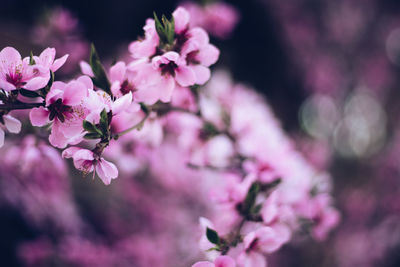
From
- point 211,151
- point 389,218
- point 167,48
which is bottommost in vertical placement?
point 167,48

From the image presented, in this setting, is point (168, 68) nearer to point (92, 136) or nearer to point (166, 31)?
point (166, 31)

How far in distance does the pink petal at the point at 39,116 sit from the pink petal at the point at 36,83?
0.21 ft

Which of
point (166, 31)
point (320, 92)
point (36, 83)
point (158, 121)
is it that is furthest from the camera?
point (320, 92)

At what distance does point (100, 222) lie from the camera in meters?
1.85

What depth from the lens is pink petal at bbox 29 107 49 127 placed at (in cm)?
60

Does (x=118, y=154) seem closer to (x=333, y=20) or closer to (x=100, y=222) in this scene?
(x=100, y=222)

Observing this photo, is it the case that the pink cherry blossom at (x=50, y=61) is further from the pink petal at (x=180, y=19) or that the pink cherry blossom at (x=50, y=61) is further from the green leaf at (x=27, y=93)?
the pink petal at (x=180, y=19)

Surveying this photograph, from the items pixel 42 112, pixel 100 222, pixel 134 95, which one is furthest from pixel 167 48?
pixel 100 222

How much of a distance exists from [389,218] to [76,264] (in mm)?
2098

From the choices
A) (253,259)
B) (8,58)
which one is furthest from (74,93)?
(253,259)

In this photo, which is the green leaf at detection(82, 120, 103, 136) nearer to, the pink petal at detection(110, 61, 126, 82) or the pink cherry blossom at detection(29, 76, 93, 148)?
the pink cherry blossom at detection(29, 76, 93, 148)

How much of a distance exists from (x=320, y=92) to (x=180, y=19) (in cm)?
284

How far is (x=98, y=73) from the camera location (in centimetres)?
69

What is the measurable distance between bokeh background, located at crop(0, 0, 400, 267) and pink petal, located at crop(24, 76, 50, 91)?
45.7 inches
